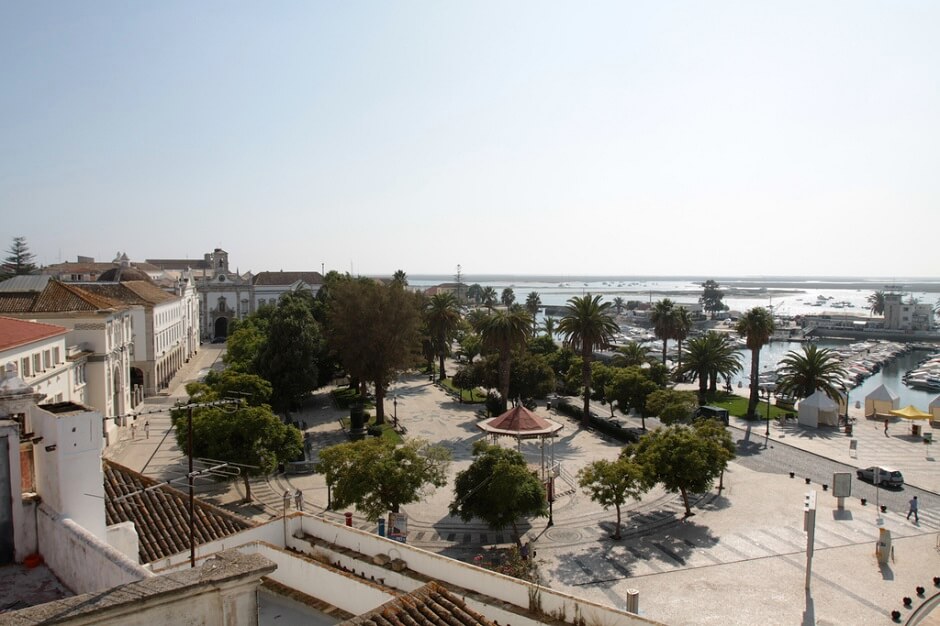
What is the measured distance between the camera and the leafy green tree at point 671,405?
37312 mm

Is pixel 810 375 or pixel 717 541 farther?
pixel 810 375

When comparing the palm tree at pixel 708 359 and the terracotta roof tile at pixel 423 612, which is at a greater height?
the terracotta roof tile at pixel 423 612

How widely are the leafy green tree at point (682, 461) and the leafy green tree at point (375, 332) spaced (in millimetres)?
20270

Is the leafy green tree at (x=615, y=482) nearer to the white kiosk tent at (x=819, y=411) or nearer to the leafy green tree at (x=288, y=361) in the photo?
the white kiosk tent at (x=819, y=411)

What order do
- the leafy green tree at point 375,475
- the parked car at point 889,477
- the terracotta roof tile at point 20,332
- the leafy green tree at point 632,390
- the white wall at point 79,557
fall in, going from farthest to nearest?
the leafy green tree at point 632,390
the parked car at point 889,477
the terracotta roof tile at point 20,332
the leafy green tree at point 375,475
the white wall at point 79,557

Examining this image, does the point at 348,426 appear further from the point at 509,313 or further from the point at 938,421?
the point at 938,421

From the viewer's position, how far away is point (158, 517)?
13.4 meters

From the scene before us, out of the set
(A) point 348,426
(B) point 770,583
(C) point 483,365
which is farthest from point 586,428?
(B) point 770,583

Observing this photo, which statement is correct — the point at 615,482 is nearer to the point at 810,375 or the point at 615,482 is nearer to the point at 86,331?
the point at 810,375

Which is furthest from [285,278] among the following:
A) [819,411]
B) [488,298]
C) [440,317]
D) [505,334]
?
[819,411]

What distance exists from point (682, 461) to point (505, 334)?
19329 millimetres

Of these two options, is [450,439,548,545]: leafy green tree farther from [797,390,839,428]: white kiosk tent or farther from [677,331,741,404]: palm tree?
[677,331,741,404]: palm tree

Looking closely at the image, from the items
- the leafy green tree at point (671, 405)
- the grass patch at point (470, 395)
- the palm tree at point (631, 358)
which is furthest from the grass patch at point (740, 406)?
the grass patch at point (470, 395)

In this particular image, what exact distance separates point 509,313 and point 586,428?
30.2 feet
